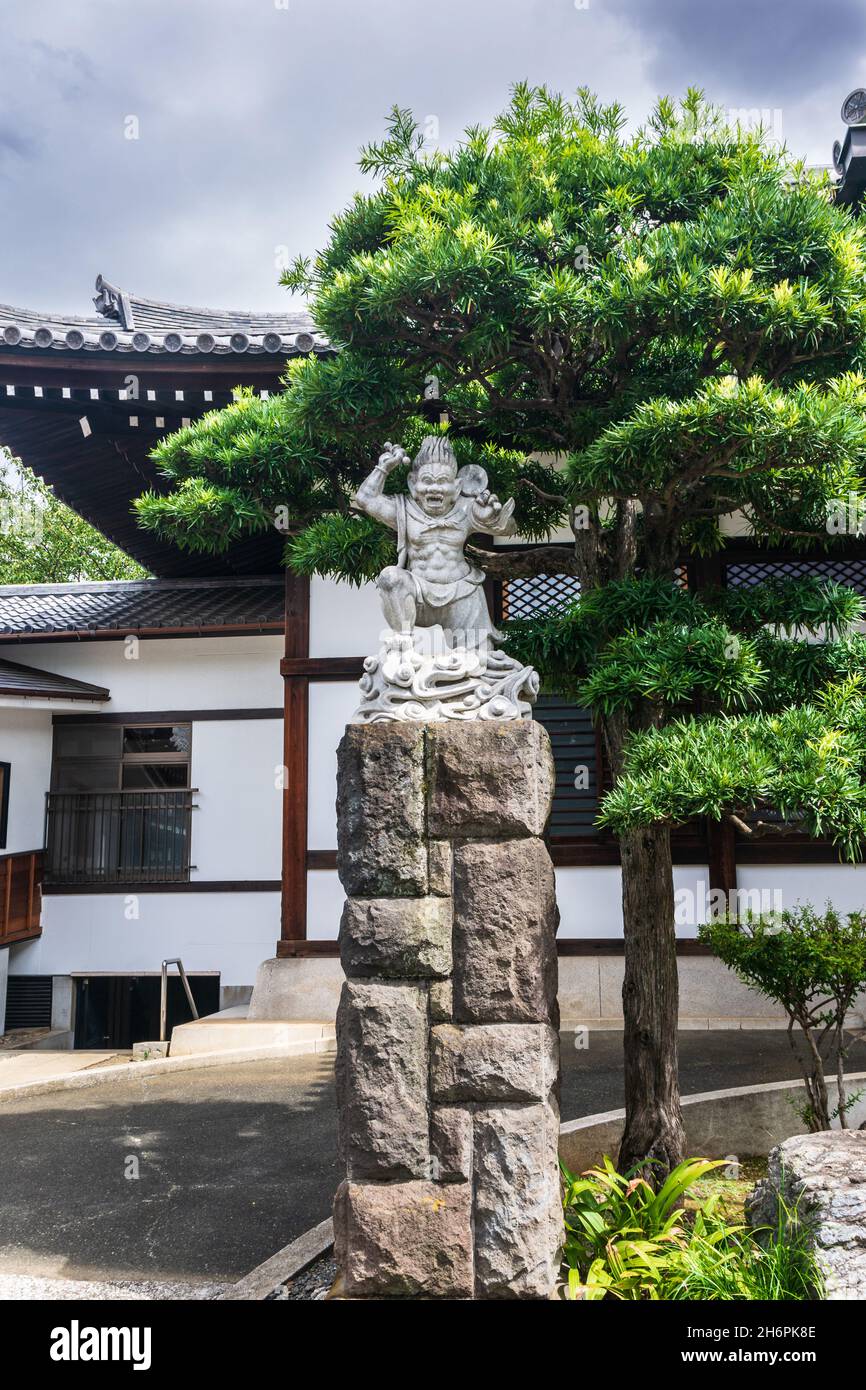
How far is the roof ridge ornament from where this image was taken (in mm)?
10398

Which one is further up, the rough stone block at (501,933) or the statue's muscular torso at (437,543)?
the statue's muscular torso at (437,543)

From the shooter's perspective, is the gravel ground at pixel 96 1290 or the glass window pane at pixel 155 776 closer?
the gravel ground at pixel 96 1290

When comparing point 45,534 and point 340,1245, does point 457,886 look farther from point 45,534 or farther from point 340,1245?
point 45,534

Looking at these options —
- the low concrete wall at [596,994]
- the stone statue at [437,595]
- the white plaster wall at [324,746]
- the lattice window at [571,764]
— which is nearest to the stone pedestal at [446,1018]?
the stone statue at [437,595]

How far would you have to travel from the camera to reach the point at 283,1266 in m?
4.25

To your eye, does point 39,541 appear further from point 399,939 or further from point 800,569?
point 399,939

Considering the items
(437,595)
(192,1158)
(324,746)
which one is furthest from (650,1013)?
(324,746)

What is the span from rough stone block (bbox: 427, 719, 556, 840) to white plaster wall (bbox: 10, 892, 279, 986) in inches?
282

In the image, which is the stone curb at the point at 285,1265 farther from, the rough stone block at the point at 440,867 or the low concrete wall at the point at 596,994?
the low concrete wall at the point at 596,994

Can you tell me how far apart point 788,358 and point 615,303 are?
96cm

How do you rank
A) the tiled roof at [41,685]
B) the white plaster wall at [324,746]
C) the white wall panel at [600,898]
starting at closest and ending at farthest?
the white wall panel at [600,898] → the white plaster wall at [324,746] → the tiled roof at [41,685]

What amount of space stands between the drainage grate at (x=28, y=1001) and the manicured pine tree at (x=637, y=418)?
729 cm

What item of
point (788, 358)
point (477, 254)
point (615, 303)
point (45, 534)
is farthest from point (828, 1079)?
point (45, 534)

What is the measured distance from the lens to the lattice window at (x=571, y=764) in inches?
373
